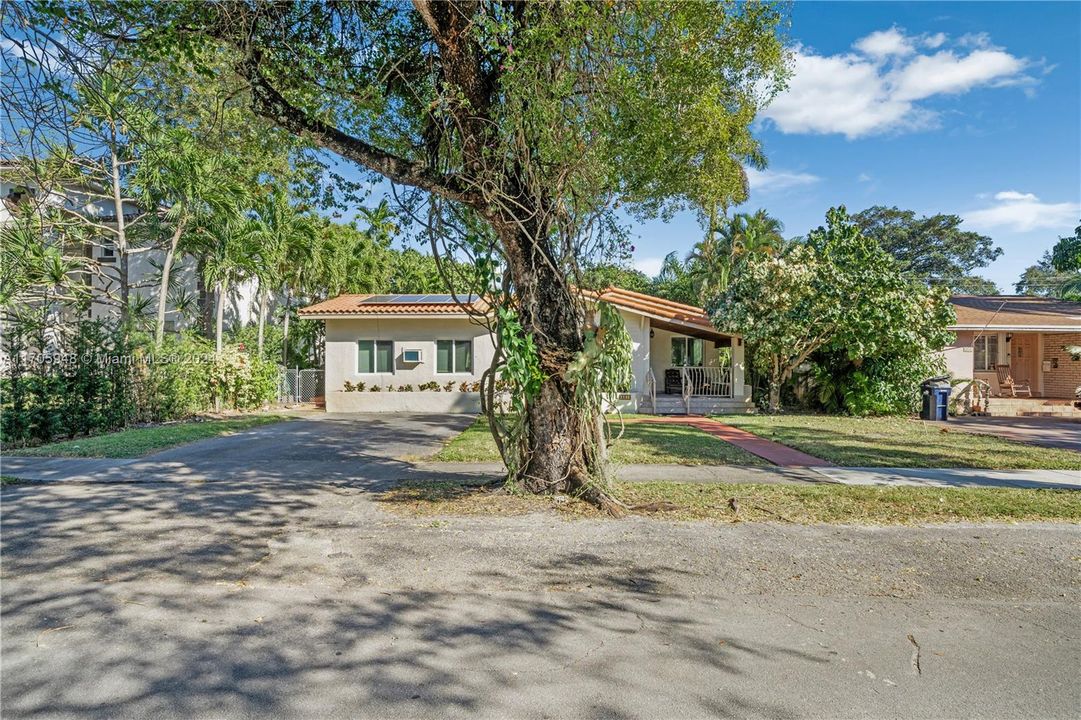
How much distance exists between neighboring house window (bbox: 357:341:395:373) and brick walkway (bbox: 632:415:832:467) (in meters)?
8.54

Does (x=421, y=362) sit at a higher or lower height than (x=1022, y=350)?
lower

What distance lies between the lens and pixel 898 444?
11.8m

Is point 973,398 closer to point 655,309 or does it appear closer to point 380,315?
point 655,309

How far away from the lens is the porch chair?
810 inches

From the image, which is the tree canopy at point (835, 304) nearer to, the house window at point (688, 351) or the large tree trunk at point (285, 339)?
the house window at point (688, 351)

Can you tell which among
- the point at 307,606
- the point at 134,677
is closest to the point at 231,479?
the point at 307,606

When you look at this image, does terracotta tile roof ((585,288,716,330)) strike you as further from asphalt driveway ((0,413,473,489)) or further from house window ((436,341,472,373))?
asphalt driveway ((0,413,473,489))

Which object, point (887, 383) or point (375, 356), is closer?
point (887, 383)

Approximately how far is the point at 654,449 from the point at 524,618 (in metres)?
7.37

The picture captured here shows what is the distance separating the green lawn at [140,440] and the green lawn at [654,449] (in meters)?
5.23

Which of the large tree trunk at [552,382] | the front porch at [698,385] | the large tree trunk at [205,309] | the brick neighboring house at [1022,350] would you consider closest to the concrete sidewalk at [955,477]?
the large tree trunk at [552,382]

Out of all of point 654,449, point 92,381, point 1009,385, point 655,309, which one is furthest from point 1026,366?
point 92,381

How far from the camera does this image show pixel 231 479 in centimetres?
834

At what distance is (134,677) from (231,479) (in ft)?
18.2
